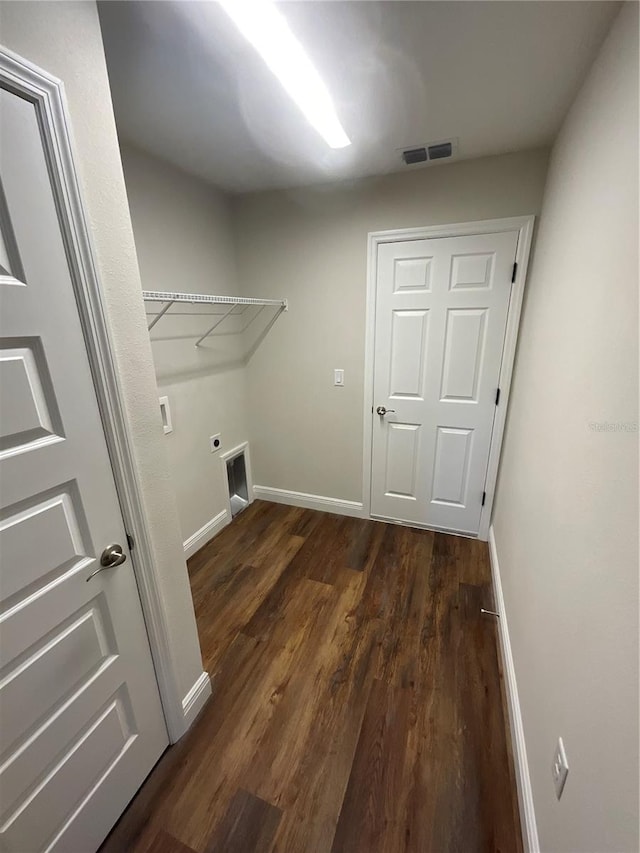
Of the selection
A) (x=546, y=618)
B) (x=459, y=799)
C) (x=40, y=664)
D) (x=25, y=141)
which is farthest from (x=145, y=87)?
(x=459, y=799)

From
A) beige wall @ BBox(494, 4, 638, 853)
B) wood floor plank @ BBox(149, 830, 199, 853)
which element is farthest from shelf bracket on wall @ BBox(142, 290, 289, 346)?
wood floor plank @ BBox(149, 830, 199, 853)

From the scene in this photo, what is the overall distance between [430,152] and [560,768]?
254 cm

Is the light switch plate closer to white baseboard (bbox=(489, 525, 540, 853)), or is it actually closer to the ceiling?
the ceiling

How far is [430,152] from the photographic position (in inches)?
71.0

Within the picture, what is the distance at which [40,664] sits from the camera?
2.74 feet

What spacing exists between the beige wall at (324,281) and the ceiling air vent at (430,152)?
13cm

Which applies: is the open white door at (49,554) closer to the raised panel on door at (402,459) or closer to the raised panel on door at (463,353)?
the raised panel on door at (402,459)

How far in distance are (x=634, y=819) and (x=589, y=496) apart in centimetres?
61

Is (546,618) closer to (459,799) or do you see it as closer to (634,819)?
(634,819)

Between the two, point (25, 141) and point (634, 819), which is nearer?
point (634, 819)

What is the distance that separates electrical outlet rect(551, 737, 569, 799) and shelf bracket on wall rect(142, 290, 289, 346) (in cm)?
182

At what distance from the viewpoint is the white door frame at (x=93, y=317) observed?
72 centimetres

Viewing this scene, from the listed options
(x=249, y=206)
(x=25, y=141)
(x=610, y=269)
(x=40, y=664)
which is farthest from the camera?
(x=249, y=206)

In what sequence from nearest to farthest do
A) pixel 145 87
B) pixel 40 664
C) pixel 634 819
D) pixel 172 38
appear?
pixel 634 819 < pixel 40 664 < pixel 172 38 < pixel 145 87
